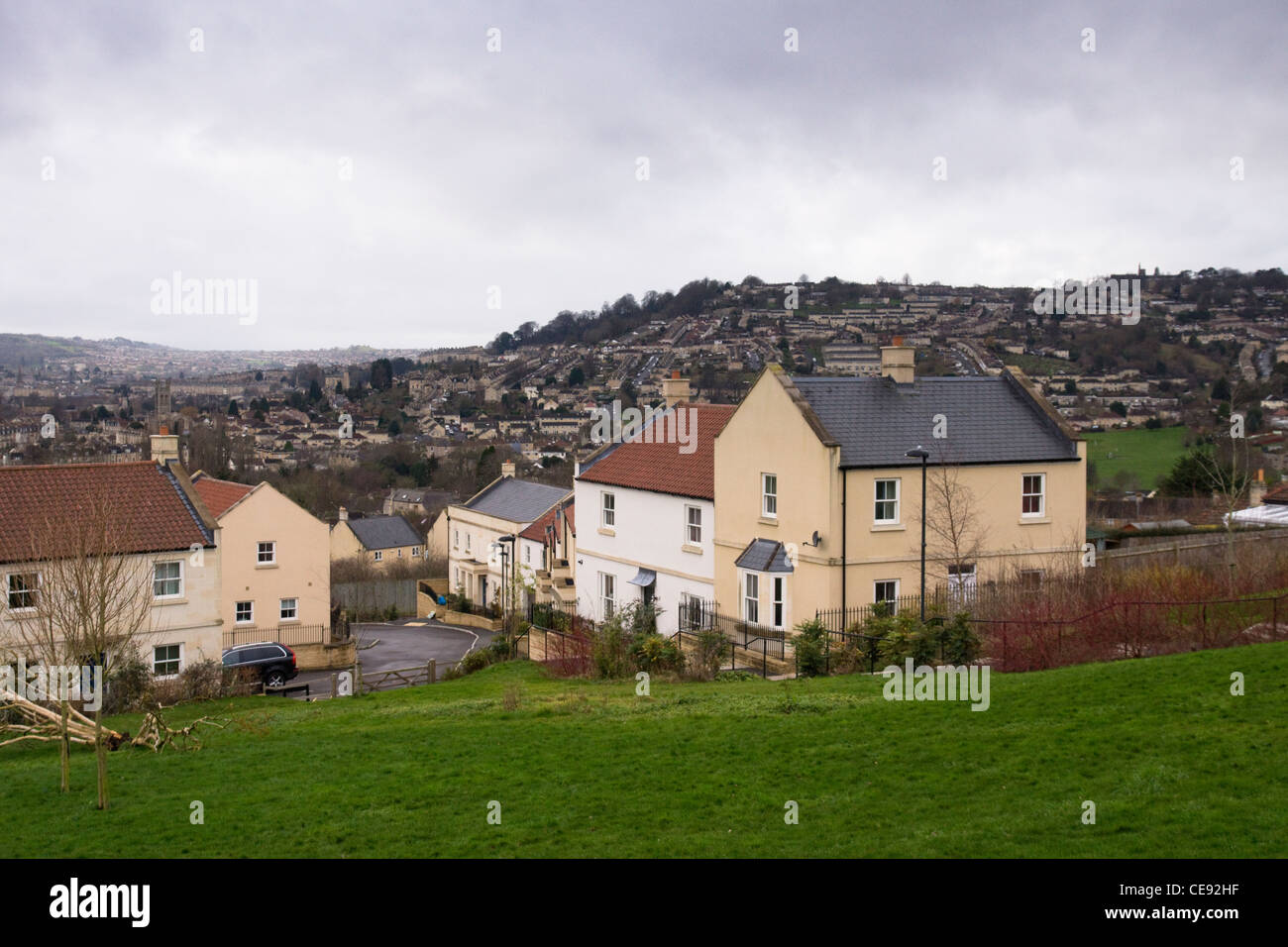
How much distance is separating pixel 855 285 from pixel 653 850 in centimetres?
17895

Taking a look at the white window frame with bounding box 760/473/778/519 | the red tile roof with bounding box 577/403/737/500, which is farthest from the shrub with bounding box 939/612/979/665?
the red tile roof with bounding box 577/403/737/500

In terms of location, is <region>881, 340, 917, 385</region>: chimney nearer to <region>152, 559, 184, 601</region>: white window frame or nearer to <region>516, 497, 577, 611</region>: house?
<region>516, 497, 577, 611</region>: house

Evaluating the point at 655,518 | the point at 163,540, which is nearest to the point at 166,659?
the point at 163,540

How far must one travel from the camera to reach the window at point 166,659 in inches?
1318

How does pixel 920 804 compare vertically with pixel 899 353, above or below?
below

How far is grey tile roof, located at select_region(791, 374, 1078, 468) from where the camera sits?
1194 inches

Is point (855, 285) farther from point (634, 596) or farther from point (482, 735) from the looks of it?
point (482, 735)

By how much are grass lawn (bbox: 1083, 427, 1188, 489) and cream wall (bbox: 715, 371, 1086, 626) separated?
44.7 meters

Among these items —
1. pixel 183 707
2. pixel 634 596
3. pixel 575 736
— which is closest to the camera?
pixel 575 736

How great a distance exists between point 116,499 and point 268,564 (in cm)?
1309

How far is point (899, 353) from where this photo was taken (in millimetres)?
32844

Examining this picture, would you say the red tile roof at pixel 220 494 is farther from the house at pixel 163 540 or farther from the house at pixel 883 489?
the house at pixel 883 489

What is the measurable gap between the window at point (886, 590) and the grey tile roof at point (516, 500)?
29.5 m

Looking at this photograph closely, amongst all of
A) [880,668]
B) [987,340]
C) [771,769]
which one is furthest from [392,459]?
[771,769]
